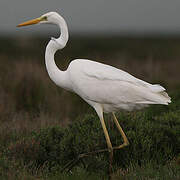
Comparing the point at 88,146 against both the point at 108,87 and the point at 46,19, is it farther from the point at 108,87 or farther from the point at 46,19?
the point at 46,19

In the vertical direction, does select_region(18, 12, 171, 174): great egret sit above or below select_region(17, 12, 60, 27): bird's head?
below

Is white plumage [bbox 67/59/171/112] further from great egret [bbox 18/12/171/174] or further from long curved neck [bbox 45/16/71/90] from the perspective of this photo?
long curved neck [bbox 45/16/71/90]

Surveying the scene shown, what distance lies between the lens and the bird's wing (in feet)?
14.4

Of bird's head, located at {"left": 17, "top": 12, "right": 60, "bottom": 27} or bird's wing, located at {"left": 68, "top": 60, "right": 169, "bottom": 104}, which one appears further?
bird's head, located at {"left": 17, "top": 12, "right": 60, "bottom": 27}

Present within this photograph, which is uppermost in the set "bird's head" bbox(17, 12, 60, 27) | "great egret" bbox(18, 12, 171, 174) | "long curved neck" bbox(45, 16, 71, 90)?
"bird's head" bbox(17, 12, 60, 27)

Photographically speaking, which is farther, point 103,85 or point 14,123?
point 14,123

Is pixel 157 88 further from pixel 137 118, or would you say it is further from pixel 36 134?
pixel 36 134

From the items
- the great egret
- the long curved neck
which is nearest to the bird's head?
the long curved neck

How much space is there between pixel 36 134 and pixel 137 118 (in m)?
1.83

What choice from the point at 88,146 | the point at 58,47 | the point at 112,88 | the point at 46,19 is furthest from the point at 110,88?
the point at 46,19

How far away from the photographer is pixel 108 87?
14.6 ft

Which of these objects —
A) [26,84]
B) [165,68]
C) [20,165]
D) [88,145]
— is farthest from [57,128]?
[165,68]

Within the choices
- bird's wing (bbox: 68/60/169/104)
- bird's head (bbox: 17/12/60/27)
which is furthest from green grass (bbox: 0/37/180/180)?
bird's head (bbox: 17/12/60/27)

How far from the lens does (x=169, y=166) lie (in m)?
4.42
